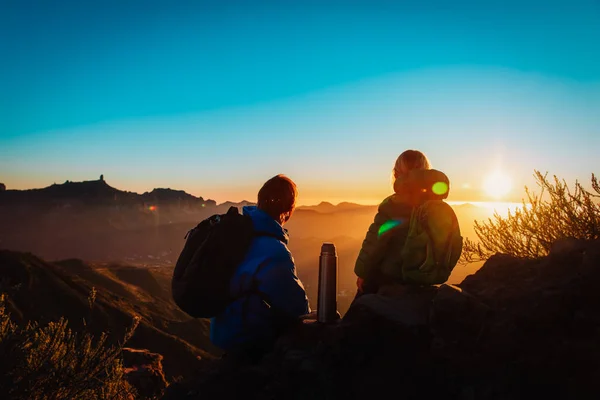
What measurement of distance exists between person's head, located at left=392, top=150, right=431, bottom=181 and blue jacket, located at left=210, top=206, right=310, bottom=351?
188 cm

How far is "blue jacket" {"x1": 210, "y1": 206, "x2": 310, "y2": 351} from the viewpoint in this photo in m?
3.75

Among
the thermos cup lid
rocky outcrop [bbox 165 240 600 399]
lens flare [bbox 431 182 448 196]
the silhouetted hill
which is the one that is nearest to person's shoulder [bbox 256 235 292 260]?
the thermos cup lid

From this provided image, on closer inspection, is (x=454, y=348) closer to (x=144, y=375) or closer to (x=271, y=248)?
(x=271, y=248)

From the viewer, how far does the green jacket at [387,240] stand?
4395 mm

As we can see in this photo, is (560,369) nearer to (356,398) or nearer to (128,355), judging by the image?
(356,398)

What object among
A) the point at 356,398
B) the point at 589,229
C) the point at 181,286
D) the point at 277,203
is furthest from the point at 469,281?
the point at 589,229

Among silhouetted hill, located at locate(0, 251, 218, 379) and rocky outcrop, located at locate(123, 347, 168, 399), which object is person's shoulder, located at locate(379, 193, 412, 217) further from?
silhouetted hill, located at locate(0, 251, 218, 379)

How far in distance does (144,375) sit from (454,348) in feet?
84.1

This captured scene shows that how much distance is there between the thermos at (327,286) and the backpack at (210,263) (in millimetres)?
841

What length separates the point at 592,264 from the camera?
3.17 meters

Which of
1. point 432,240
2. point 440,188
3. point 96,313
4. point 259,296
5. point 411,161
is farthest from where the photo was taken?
point 96,313

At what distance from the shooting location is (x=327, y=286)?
4051 millimetres

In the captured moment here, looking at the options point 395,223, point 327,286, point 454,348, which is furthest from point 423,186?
point 454,348

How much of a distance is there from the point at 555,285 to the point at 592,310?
1.15 ft
